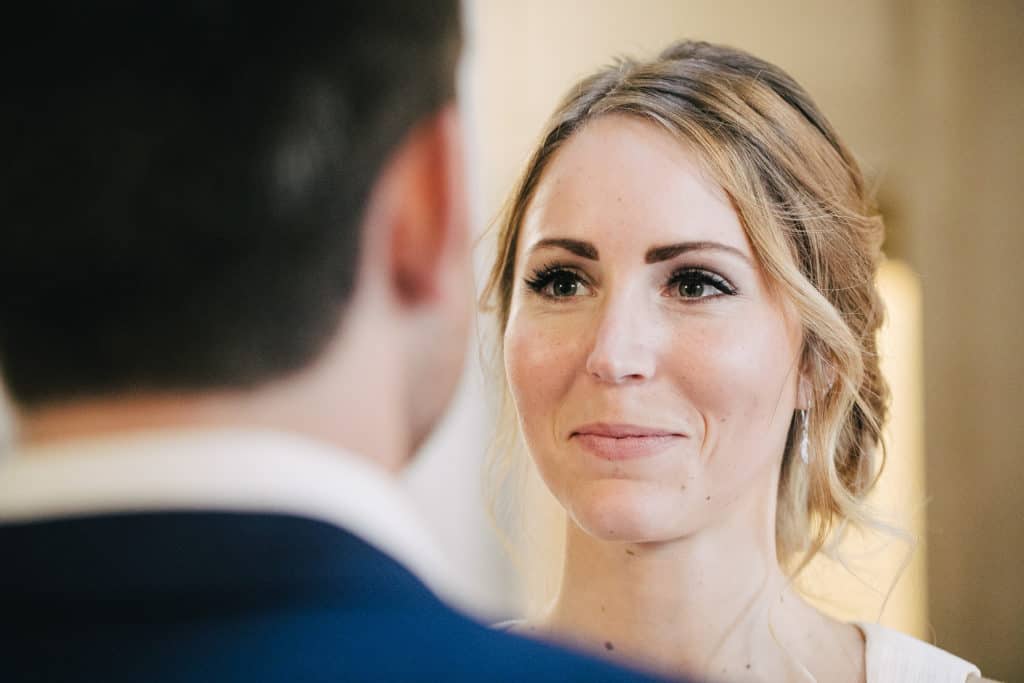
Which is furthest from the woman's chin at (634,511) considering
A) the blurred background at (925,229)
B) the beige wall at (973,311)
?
the beige wall at (973,311)

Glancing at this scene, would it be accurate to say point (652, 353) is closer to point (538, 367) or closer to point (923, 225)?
point (538, 367)

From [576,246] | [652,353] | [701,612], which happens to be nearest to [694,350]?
[652,353]

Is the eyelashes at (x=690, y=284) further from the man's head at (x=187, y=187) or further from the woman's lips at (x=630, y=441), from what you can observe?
the man's head at (x=187, y=187)

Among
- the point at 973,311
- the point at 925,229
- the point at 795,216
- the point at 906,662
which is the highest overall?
the point at 925,229

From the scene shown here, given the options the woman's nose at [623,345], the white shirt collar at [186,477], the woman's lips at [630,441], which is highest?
the woman's nose at [623,345]

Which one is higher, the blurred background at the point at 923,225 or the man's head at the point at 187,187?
the blurred background at the point at 923,225

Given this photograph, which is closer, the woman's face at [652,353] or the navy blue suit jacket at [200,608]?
the navy blue suit jacket at [200,608]

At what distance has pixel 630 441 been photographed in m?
1.32

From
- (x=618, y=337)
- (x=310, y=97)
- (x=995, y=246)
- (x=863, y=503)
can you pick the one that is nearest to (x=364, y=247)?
(x=310, y=97)

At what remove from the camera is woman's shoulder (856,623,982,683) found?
4.70ft

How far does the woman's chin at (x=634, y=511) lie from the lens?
132cm

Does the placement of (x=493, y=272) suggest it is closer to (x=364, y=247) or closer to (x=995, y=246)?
(x=364, y=247)

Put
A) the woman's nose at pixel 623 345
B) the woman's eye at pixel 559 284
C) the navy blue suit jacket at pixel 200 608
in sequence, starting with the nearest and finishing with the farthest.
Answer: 1. the navy blue suit jacket at pixel 200 608
2. the woman's nose at pixel 623 345
3. the woman's eye at pixel 559 284

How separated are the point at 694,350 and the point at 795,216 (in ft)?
0.77
